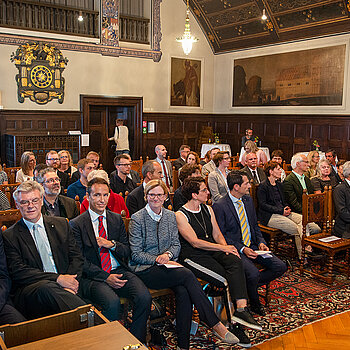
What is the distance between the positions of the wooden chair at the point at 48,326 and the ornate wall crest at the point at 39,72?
33.7 ft

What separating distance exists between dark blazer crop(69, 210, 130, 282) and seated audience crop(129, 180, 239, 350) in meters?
0.15

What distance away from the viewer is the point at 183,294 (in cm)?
379

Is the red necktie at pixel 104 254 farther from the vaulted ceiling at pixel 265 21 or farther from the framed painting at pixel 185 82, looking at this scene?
the framed painting at pixel 185 82

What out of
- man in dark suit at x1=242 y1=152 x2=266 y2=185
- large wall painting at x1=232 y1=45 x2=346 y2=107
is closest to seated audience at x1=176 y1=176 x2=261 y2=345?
man in dark suit at x1=242 y1=152 x2=266 y2=185

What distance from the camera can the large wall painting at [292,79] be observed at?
38.0ft

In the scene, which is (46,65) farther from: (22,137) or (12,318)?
(12,318)

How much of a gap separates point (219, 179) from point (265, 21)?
803cm

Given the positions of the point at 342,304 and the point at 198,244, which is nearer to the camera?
the point at 198,244

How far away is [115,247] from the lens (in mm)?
3838

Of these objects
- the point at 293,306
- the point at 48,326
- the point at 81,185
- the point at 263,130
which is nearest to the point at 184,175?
the point at 81,185

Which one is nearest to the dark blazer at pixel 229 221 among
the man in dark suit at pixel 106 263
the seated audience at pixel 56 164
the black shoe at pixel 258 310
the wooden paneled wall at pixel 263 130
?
the black shoe at pixel 258 310

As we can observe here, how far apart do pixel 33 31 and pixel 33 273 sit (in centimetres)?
996

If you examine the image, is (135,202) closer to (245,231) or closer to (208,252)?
(208,252)

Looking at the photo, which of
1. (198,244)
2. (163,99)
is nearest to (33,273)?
(198,244)
